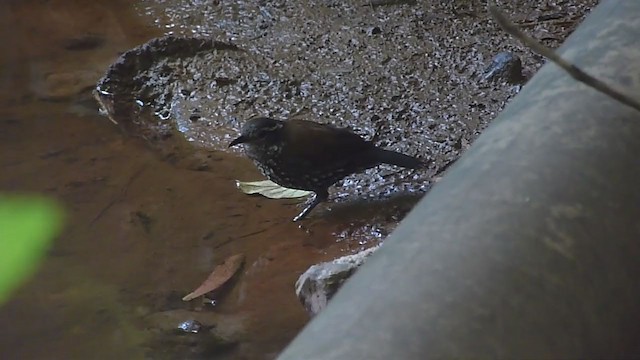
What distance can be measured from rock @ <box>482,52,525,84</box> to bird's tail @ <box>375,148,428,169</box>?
0.93 metres

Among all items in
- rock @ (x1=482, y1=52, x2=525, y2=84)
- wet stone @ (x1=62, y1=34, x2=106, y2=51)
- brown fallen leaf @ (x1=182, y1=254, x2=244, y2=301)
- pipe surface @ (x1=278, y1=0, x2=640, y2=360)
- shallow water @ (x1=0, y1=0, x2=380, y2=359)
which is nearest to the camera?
pipe surface @ (x1=278, y1=0, x2=640, y2=360)

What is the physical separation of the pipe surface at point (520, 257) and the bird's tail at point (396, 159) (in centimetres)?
226

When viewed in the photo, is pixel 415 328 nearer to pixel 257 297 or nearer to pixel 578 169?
pixel 578 169

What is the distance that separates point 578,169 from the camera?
1.33 meters

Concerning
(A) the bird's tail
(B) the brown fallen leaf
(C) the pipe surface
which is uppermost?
(C) the pipe surface

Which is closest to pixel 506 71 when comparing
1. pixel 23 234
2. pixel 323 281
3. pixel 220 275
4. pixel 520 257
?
pixel 220 275

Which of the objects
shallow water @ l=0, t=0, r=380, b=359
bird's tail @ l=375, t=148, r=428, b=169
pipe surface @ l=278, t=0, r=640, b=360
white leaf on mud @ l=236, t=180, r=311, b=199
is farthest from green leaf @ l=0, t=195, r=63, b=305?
pipe surface @ l=278, t=0, r=640, b=360

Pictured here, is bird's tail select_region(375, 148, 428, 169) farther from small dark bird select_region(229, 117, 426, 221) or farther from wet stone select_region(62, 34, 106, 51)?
wet stone select_region(62, 34, 106, 51)

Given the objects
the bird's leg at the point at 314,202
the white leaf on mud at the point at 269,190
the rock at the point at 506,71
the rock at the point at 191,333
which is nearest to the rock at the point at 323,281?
the rock at the point at 191,333

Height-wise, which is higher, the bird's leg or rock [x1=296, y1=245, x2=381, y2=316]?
rock [x1=296, y1=245, x2=381, y2=316]

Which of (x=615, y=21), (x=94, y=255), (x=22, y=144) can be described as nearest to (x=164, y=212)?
(x=94, y=255)

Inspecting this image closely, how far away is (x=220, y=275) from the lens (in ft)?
11.1

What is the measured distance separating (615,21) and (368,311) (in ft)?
2.49

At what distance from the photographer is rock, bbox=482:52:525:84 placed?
4496 millimetres
